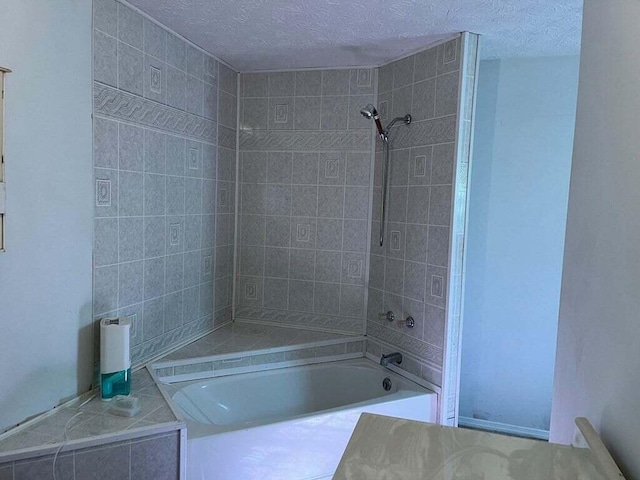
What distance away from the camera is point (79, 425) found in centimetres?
A: 162

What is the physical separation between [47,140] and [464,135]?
1.80m

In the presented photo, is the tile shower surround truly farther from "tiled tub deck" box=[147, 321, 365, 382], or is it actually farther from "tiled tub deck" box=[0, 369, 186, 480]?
"tiled tub deck" box=[0, 369, 186, 480]

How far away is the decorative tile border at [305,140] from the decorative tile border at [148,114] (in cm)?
30

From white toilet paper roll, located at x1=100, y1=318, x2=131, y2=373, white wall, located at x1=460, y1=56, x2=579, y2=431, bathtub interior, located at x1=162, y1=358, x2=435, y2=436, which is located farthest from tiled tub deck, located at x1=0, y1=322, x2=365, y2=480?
white wall, located at x1=460, y1=56, x2=579, y2=431

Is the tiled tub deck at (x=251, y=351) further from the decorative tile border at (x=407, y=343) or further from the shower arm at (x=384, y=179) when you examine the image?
the shower arm at (x=384, y=179)

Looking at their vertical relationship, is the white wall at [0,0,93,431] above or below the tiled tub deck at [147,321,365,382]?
above

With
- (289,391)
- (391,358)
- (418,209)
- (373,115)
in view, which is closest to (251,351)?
(289,391)

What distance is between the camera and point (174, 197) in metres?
Result: 2.38

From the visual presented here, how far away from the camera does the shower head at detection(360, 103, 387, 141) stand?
2.38m

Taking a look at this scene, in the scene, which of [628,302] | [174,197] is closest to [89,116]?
[174,197]

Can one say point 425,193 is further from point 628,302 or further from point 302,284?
point 628,302

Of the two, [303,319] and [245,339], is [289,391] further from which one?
[303,319]

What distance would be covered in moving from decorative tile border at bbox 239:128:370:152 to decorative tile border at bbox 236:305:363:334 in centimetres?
106

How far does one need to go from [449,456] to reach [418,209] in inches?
A: 62.6
